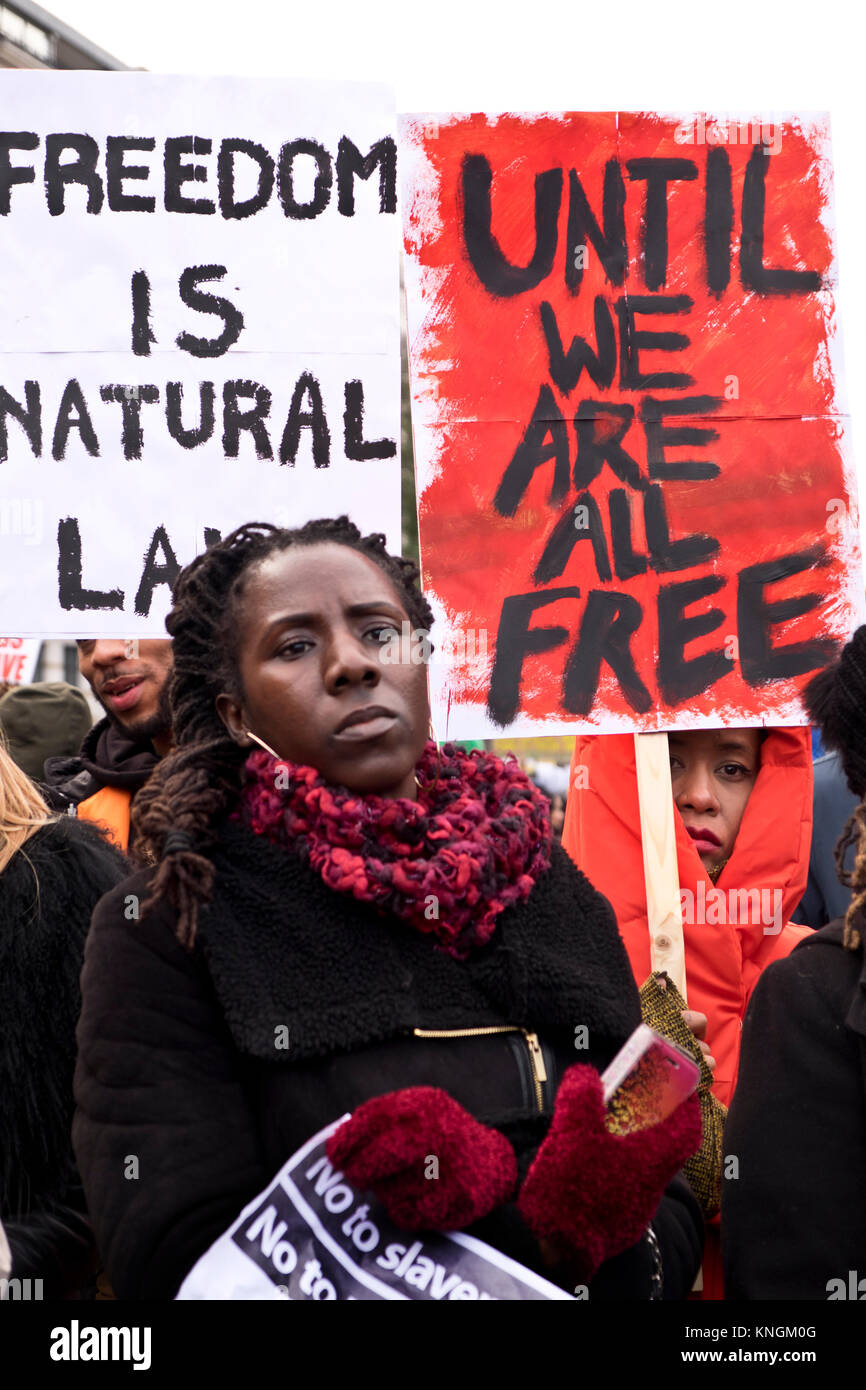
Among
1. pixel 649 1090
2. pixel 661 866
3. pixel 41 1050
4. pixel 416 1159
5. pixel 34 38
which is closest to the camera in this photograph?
pixel 416 1159

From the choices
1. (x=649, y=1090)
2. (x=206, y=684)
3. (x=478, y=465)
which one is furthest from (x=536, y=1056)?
(x=478, y=465)

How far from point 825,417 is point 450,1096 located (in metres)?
2.02

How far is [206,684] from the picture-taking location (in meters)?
2.18

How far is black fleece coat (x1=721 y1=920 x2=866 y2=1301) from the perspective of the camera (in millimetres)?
1902

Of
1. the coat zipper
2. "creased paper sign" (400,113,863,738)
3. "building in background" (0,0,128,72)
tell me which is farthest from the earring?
"building in background" (0,0,128,72)

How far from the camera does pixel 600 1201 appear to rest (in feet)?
5.56

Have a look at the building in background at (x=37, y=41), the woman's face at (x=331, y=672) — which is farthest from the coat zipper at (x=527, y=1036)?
the building in background at (x=37, y=41)

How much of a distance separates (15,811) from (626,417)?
1.60 m

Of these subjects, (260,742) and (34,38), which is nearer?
(260,742)

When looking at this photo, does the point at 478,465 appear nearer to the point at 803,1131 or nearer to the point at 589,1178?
the point at 803,1131

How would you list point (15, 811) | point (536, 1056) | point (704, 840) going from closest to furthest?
1. point (536, 1056)
2. point (15, 811)
3. point (704, 840)

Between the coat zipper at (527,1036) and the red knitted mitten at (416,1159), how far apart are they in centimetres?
20

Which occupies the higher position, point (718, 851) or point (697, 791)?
point (697, 791)
